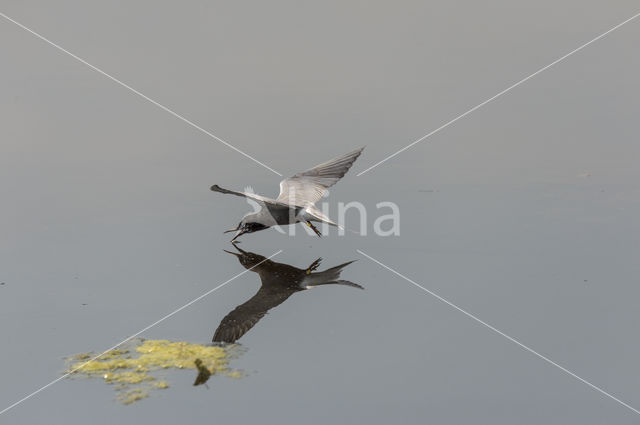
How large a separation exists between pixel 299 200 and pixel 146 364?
2075mm

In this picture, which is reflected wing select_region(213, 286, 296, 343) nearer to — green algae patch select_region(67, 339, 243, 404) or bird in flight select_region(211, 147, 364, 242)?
green algae patch select_region(67, 339, 243, 404)

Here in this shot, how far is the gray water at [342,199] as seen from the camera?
3.86 m

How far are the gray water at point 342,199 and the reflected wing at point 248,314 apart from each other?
7cm

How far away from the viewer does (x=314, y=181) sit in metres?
6.10

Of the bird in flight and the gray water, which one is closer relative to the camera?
the gray water

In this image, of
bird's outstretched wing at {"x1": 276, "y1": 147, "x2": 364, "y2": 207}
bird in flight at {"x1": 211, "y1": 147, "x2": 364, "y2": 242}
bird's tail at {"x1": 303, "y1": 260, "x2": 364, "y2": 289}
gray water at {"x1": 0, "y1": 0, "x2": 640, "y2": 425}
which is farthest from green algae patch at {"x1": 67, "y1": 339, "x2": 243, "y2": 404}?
bird's outstretched wing at {"x1": 276, "y1": 147, "x2": 364, "y2": 207}

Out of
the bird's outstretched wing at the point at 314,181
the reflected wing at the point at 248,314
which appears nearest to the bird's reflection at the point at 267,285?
the reflected wing at the point at 248,314

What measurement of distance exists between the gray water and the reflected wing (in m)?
0.07

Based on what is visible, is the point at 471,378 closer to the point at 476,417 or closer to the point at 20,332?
the point at 476,417

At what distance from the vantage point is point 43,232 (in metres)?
5.57

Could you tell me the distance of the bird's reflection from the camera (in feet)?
14.6

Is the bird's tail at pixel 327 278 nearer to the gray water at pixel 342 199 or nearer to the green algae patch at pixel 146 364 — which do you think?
the gray water at pixel 342 199

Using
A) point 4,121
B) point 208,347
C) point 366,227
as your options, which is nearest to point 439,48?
point 366,227

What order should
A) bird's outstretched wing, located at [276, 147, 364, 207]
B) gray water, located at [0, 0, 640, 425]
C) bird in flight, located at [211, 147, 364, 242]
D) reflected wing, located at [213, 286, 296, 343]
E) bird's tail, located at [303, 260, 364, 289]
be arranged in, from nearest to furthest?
1. gray water, located at [0, 0, 640, 425]
2. reflected wing, located at [213, 286, 296, 343]
3. bird's tail, located at [303, 260, 364, 289]
4. bird in flight, located at [211, 147, 364, 242]
5. bird's outstretched wing, located at [276, 147, 364, 207]
